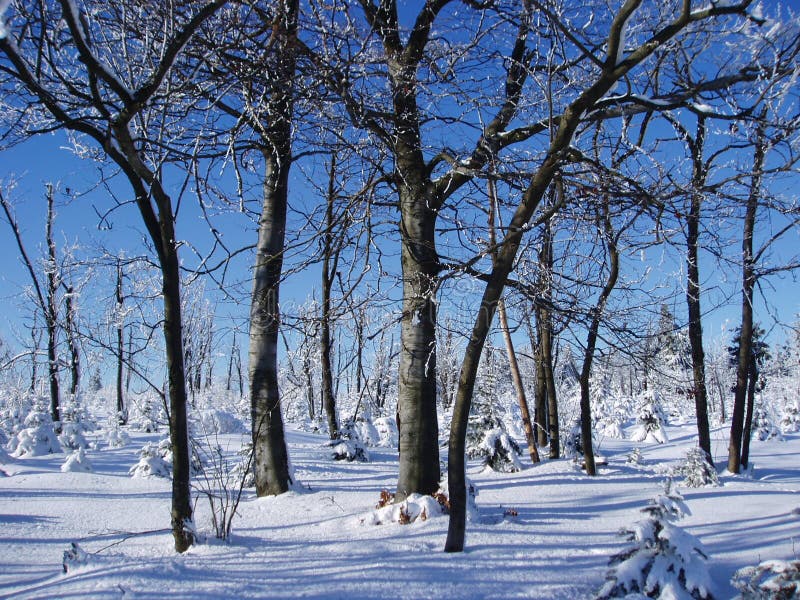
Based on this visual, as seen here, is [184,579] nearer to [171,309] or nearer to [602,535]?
[171,309]

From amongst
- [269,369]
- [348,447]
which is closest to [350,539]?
[269,369]

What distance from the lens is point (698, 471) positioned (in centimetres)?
866

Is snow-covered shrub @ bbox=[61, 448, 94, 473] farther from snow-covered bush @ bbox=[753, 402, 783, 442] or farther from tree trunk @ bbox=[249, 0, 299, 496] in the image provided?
snow-covered bush @ bbox=[753, 402, 783, 442]

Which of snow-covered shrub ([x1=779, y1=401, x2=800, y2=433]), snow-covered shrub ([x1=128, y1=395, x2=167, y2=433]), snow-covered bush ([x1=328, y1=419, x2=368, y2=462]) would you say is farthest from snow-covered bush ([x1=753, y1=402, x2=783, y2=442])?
snow-covered shrub ([x1=128, y1=395, x2=167, y2=433])

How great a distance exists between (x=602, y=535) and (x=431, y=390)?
1.88 metres

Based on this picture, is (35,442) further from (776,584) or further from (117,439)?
(776,584)

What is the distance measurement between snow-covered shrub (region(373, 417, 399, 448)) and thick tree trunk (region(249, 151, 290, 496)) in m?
14.3

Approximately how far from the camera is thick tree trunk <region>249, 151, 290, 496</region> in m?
6.55

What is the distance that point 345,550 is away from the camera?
377cm

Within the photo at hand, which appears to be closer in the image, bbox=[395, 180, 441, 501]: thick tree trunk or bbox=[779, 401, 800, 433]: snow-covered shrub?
bbox=[395, 180, 441, 501]: thick tree trunk

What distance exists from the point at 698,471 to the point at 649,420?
21.3 meters

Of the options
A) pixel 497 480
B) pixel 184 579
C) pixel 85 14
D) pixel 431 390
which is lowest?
pixel 497 480

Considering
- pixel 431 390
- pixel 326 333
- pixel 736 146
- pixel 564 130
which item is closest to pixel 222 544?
pixel 431 390

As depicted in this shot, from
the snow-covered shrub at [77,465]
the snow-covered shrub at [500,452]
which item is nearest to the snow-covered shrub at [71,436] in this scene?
the snow-covered shrub at [77,465]
